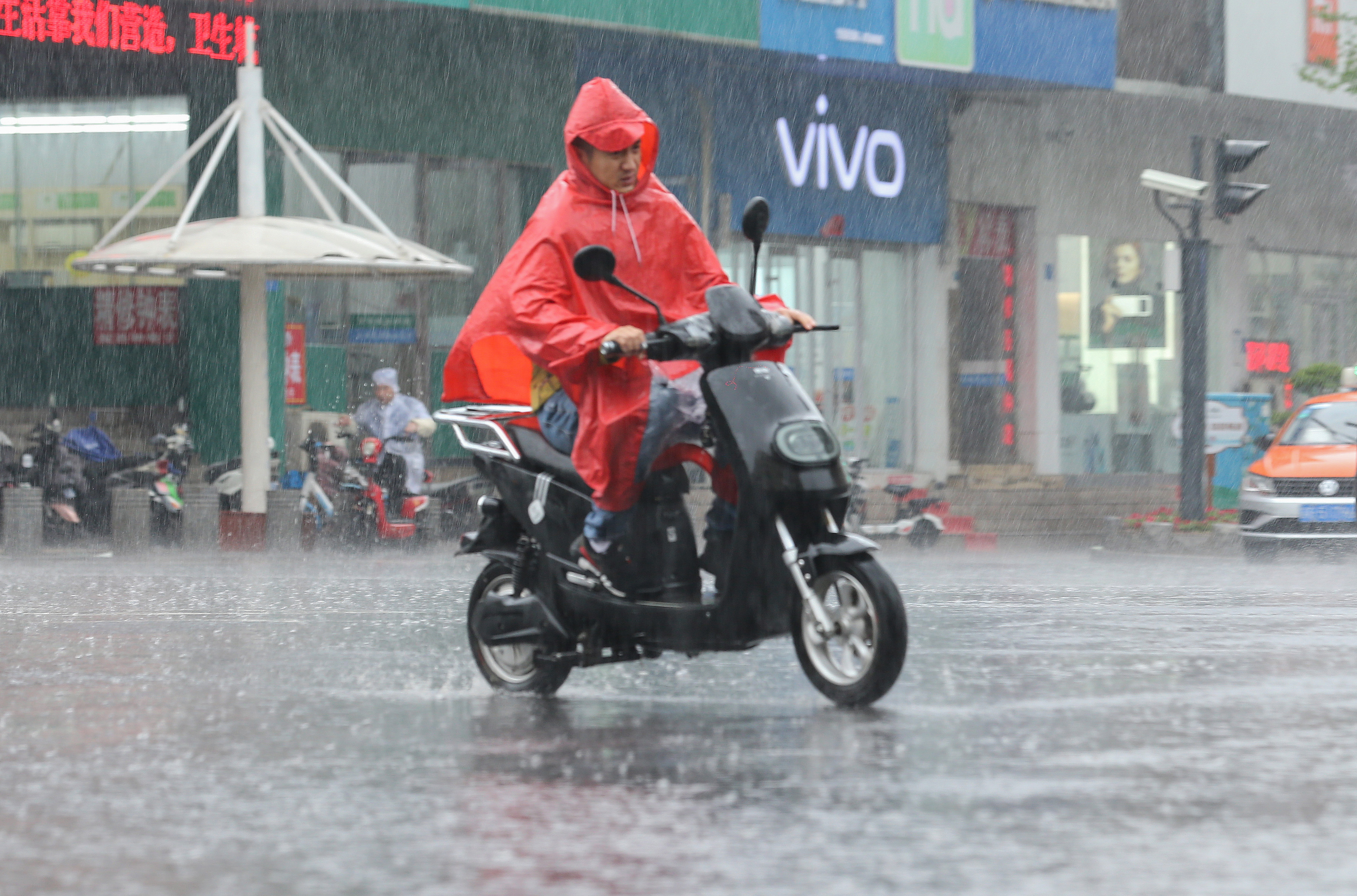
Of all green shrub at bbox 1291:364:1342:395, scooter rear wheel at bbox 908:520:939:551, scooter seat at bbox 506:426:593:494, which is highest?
green shrub at bbox 1291:364:1342:395

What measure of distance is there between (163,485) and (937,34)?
39.1 ft

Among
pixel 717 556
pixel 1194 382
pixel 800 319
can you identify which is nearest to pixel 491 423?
pixel 717 556

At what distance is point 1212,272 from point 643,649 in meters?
29.8

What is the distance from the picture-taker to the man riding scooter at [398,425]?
20.4 m

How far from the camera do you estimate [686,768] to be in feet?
18.6

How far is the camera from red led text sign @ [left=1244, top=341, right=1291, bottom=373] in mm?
35594

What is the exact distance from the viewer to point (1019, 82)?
1121 inches

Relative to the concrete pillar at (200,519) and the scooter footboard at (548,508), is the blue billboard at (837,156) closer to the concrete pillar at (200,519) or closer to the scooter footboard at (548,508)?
the concrete pillar at (200,519)

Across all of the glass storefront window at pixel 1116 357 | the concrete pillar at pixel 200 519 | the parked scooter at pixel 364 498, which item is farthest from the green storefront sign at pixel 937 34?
the concrete pillar at pixel 200 519

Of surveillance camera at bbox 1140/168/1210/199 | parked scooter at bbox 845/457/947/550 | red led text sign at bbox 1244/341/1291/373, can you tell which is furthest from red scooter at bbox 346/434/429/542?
red led text sign at bbox 1244/341/1291/373

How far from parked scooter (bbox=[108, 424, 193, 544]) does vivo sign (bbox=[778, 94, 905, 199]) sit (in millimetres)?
9915

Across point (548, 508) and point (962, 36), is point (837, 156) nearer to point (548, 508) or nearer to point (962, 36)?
point (962, 36)

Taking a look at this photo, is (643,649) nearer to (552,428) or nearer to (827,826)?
(552,428)

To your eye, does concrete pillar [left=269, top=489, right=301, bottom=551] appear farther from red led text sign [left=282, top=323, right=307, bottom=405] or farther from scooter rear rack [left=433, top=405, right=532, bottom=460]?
scooter rear rack [left=433, top=405, right=532, bottom=460]
